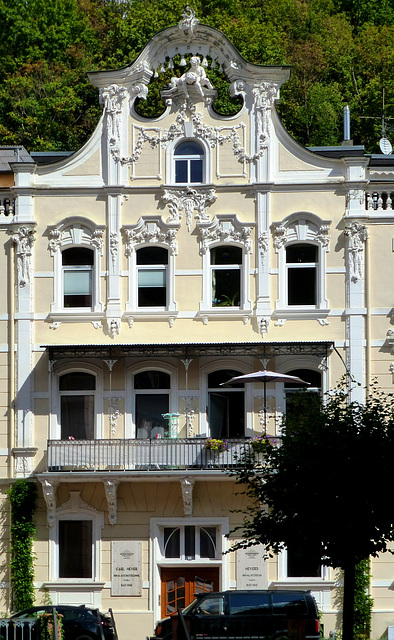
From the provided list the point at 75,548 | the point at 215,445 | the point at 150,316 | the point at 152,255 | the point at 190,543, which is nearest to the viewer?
the point at 215,445

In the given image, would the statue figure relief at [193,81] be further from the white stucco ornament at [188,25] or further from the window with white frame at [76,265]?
the window with white frame at [76,265]

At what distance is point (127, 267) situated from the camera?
40.7 metres

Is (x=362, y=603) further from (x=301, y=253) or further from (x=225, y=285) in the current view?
(x=301, y=253)

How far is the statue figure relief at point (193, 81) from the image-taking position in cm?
4106

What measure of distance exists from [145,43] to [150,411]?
1079 inches

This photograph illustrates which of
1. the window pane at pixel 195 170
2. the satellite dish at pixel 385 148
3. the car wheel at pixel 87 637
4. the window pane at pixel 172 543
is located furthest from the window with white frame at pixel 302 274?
the car wheel at pixel 87 637

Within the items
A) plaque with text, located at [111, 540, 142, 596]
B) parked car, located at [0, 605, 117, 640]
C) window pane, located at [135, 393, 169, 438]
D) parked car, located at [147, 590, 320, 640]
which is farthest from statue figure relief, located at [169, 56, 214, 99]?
parked car, located at [0, 605, 117, 640]

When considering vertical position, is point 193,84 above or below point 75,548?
above

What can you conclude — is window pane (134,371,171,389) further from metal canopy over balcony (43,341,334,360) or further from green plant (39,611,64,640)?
green plant (39,611,64,640)

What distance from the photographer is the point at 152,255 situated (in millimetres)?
40938

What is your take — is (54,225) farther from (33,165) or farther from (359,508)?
(359,508)

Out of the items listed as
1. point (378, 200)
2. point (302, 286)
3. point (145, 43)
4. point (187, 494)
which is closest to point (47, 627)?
point (187, 494)

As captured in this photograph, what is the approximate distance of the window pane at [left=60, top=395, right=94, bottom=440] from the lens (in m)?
40.6

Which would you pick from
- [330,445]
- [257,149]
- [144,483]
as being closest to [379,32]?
[257,149]
